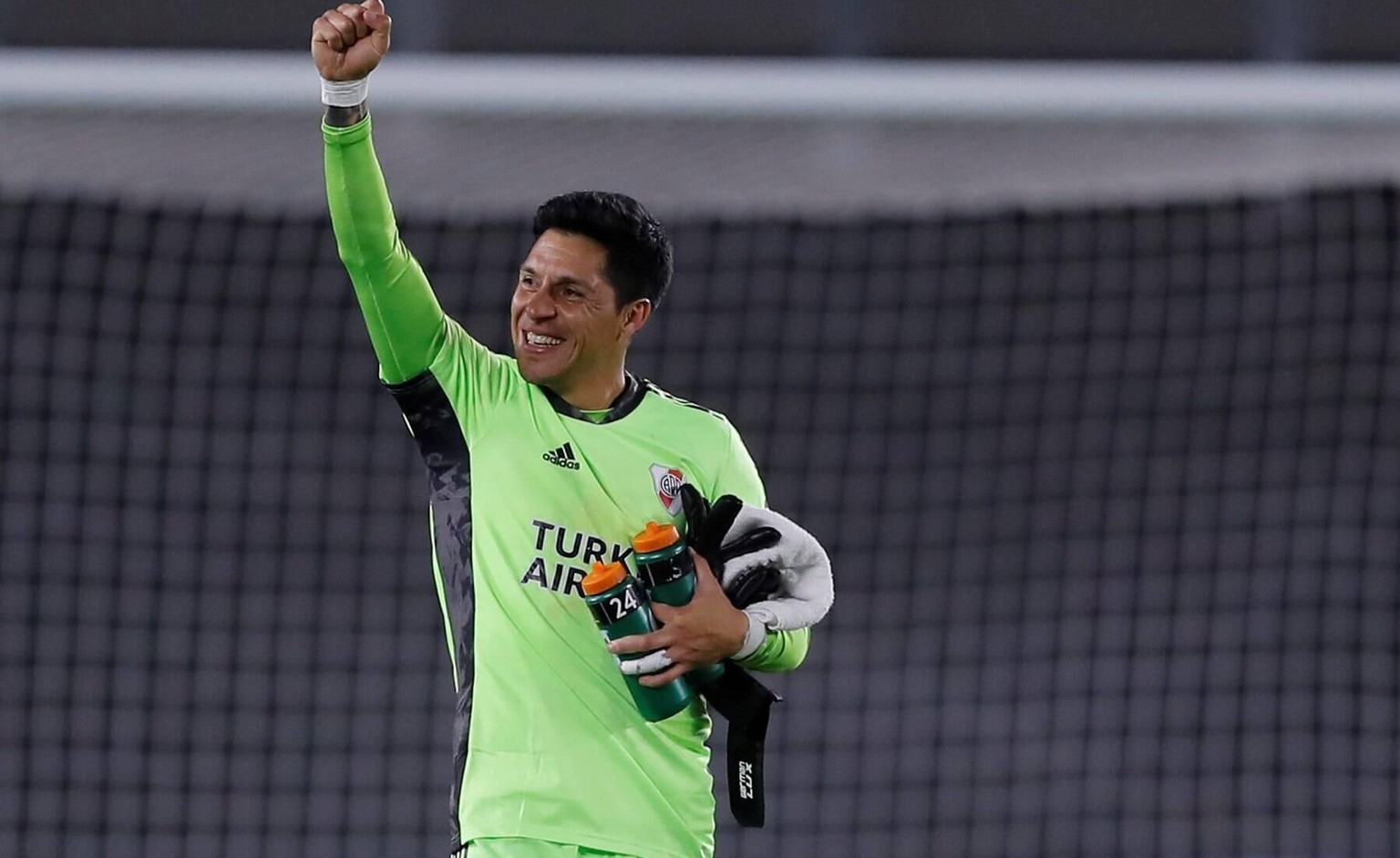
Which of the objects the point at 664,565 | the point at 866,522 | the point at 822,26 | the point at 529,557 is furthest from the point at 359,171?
the point at 866,522

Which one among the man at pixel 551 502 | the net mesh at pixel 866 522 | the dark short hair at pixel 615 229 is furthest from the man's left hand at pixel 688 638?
the net mesh at pixel 866 522

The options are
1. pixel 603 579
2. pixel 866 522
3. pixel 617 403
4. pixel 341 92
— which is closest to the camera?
pixel 603 579

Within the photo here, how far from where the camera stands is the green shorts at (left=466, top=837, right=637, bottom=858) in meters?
2.81

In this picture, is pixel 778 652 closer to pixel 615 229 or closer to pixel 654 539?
pixel 654 539

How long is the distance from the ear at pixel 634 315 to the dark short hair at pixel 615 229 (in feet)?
0.05

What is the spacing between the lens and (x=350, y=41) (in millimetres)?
2891

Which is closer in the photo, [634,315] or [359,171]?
[359,171]

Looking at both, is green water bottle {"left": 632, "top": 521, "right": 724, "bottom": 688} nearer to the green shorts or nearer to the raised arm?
the green shorts

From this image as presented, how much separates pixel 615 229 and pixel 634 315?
0.16 metres

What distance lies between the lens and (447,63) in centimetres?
508

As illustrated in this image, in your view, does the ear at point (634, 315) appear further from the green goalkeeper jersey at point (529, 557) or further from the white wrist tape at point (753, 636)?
the white wrist tape at point (753, 636)

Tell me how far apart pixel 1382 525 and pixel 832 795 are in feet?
8.62

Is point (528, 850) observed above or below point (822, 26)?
below

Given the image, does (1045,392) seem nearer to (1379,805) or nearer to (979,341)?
(979,341)
